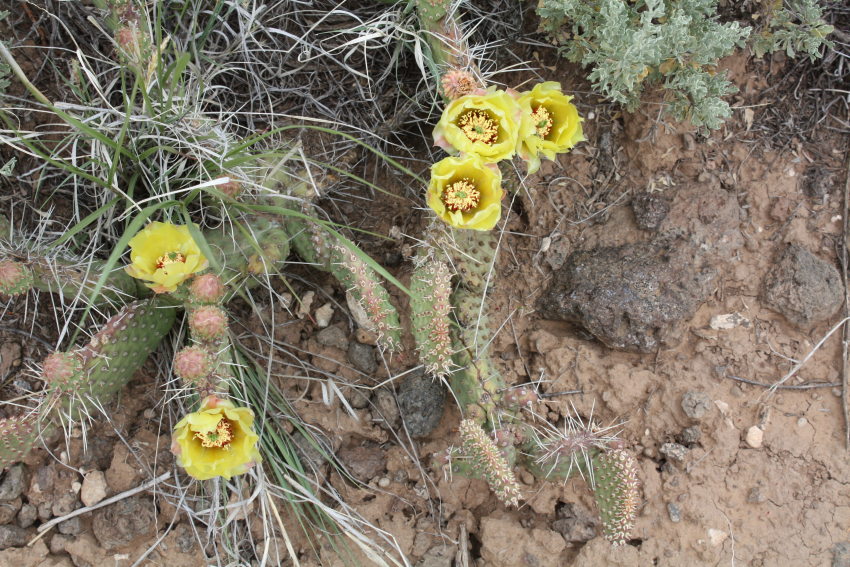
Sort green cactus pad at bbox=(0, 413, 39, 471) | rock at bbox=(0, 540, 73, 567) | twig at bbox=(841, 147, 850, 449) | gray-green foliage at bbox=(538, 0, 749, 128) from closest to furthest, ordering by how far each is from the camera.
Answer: green cactus pad at bbox=(0, 413, 39, 471) → gray-green foliage at bbox=(538, 0, 749, 128) → rock at bbox=(0, 540, 73, 567) → twig at bbox=(841, 147, 850, 449)

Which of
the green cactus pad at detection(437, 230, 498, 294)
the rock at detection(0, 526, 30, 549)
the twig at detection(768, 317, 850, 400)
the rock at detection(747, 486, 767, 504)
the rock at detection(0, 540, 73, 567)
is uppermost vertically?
the green cactus pad at detection(437, 230, 498, 294)

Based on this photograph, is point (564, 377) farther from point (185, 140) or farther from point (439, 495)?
point (185, 140)

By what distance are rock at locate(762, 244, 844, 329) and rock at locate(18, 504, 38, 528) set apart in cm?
231

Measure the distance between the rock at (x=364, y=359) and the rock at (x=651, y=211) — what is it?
3.08 ft

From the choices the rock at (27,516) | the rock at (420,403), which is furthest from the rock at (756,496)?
the rock at (27,516)

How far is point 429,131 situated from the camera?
2.37 m

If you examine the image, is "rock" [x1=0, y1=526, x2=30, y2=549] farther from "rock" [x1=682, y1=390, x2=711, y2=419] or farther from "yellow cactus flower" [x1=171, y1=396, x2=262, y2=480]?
"rock" [x1=682, y1=390, x2=711, y2=419]

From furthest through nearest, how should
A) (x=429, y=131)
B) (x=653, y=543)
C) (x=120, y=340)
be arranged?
(x=429, y=131) → (x=653, y=543) → (x=120, y=340)

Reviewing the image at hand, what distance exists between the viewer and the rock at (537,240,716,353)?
2088 millimetres

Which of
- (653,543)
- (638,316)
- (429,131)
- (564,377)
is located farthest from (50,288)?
(653,543)

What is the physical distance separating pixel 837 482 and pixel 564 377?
0.84 m

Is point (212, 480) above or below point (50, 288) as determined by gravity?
below

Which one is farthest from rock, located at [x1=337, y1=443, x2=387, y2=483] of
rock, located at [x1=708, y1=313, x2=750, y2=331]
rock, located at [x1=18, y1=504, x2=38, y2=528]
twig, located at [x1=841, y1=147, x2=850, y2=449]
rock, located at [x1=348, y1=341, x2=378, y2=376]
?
twig, located at [x1=841, y1=147, x2=850, y2=449]

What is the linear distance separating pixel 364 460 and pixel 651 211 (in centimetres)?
118
